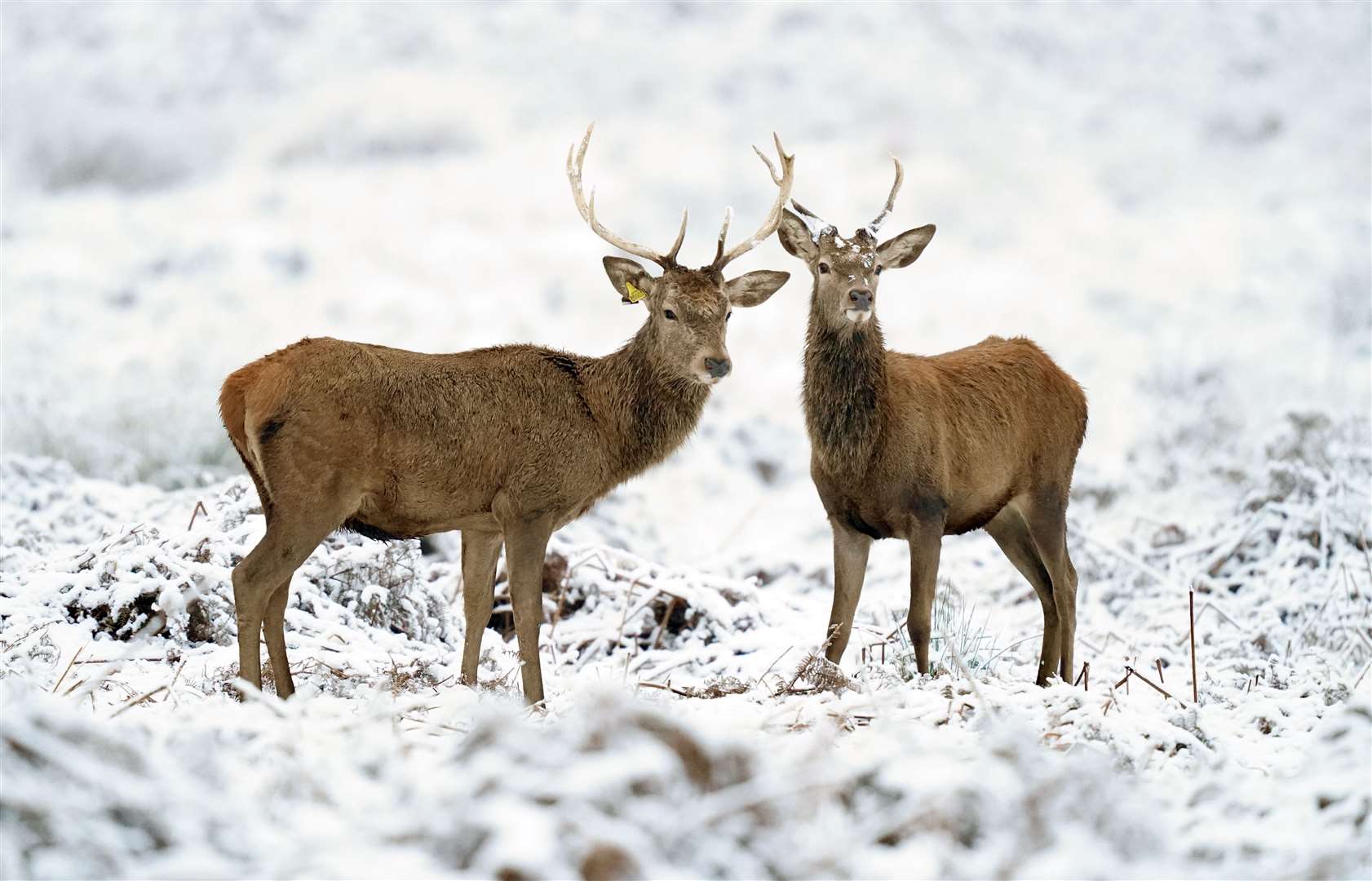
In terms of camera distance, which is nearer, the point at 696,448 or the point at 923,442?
the point at 923,442

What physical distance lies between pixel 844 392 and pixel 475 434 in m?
1.91

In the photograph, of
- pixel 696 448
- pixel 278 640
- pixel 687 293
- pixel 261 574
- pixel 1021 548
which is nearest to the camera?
pixel 261 574

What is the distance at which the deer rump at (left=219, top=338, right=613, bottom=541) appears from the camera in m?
6.37

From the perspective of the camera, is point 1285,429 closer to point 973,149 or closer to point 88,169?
point 973,149

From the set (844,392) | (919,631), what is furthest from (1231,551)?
(844,392)

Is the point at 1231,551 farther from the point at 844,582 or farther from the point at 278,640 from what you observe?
the point at 278,640

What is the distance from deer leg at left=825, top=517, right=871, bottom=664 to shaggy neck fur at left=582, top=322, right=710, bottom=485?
964 millimetres

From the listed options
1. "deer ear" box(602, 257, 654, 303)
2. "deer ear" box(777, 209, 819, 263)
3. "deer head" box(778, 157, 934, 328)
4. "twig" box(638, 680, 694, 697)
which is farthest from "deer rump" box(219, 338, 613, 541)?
"deer ear" box(777, 209, 819, 263)

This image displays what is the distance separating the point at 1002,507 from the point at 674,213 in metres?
12.6

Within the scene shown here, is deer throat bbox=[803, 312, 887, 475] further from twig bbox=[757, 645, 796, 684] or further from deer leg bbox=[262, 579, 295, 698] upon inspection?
deer leg bbox=[262, 579, 295, 698]

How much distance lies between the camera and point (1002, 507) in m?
8.16

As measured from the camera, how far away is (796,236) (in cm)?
806

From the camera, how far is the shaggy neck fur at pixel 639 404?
7383mm

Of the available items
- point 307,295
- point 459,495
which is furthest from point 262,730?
point 307,295
